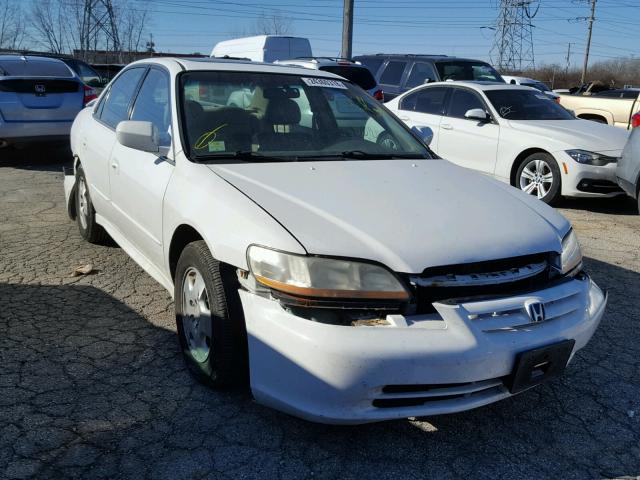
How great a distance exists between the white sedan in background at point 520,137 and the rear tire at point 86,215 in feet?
16.3

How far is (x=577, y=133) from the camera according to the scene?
24.6ft

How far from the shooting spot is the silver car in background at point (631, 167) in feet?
21.4

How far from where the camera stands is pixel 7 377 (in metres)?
3.08

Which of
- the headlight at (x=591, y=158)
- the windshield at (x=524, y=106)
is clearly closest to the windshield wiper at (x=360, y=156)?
the headlight at (x=591, y=158)

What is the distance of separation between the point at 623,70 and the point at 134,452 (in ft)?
268

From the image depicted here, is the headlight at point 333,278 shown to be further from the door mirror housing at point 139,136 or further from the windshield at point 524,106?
the windshield at point 524,106

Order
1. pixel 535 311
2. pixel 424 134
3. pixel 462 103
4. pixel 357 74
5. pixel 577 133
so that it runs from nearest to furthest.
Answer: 1. pixel 535 311
2. pixel 424 134
3. pixel 577 133
4. pixel 462 103
5. pixel 357 74

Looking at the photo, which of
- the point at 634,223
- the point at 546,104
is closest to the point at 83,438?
the point at 634,223

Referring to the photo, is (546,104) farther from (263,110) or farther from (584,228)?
(263,110)

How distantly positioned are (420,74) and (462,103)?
382 cm

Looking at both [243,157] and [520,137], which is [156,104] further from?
[520,137]

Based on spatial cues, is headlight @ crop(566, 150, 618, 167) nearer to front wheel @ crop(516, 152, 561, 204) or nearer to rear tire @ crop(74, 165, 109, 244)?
front wheel @ crop(516, 152, 561, 204)

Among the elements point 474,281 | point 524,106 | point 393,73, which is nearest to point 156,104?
point 474,281

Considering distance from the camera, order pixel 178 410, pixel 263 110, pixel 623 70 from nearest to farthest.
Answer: pixel 178 410 < pixel 263 110 < pixel 623 70
